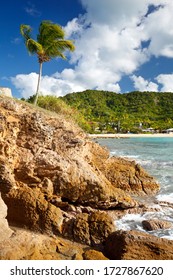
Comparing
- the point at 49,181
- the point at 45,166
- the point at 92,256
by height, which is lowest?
the point at 92,256

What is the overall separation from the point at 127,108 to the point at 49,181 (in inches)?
6437

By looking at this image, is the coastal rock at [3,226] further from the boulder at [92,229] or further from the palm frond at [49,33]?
the palm frond at [49,33]

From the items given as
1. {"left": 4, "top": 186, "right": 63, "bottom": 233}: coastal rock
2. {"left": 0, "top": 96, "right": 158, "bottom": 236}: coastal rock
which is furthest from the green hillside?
{"left": 4, "top": 186, "right": 63, "bottom": 233}: coastal rock

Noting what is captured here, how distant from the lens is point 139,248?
6.64 meters

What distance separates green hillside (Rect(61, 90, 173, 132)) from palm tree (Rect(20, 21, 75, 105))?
95.8 metres

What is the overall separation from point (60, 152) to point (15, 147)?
1.72m

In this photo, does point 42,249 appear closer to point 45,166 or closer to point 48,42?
point 45,166

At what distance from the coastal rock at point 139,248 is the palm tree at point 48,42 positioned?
54.4 ft

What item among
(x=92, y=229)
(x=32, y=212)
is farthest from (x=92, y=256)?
(x=32, y=212)

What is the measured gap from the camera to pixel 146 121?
136125 mm

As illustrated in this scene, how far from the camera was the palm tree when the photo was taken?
21781 mm

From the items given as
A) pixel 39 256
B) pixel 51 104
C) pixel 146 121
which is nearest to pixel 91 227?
pixel 39 256

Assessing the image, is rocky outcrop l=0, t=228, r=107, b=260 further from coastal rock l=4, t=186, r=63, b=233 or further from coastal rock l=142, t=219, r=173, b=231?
coastal rock l=142, t=219, r=173, b=231
